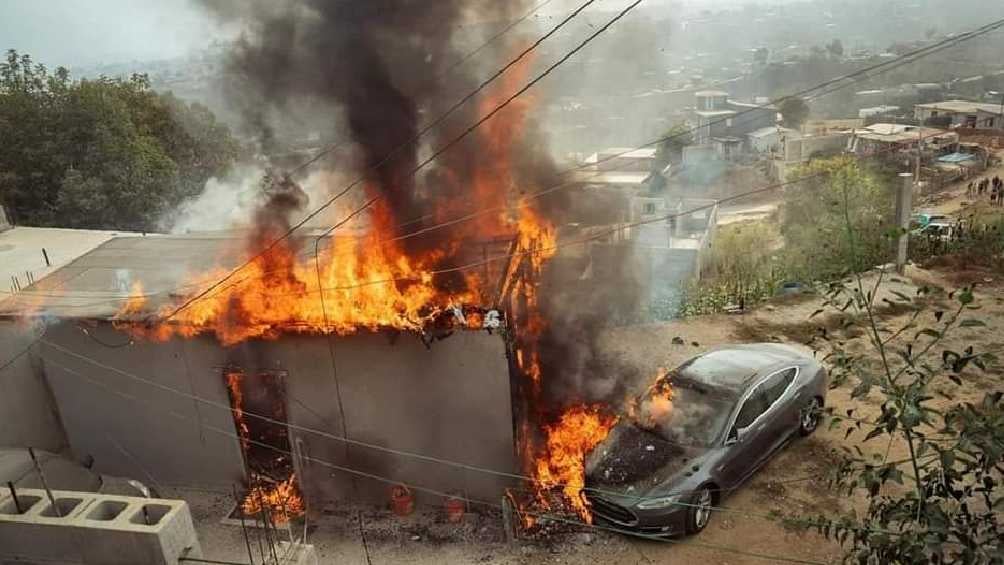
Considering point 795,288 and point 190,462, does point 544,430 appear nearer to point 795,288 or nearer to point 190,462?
point 190,462

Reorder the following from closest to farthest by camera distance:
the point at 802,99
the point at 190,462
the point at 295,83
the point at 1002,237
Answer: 1. the point at 190,462
2. the point at 295,83
3. the point at 1002,237
4. the point at 802,99

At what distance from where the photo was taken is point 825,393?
970 cm

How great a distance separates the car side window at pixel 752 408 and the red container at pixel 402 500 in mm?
4070

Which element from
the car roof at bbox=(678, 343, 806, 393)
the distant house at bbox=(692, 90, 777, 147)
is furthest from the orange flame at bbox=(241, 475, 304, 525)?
the distant house at bbox=(692, 90, 777, 147)

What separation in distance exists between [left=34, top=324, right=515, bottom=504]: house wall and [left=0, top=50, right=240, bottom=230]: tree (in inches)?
594

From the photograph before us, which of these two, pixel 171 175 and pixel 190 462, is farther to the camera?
pixel 171 175

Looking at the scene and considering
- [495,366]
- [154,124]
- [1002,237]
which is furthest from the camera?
[154,124]

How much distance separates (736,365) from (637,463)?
82.1 inches

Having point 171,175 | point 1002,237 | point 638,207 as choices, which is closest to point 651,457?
point 1002,237

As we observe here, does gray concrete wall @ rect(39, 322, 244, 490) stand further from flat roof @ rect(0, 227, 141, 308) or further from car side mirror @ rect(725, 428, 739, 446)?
car side mirror @ rect(725, 428, 739, 446)

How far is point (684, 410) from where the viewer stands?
28.1 ft

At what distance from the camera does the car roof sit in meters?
8.81

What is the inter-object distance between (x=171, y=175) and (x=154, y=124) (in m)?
3.00

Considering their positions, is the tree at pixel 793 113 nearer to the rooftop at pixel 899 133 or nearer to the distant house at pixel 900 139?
the rooftop at pixel 899 133
